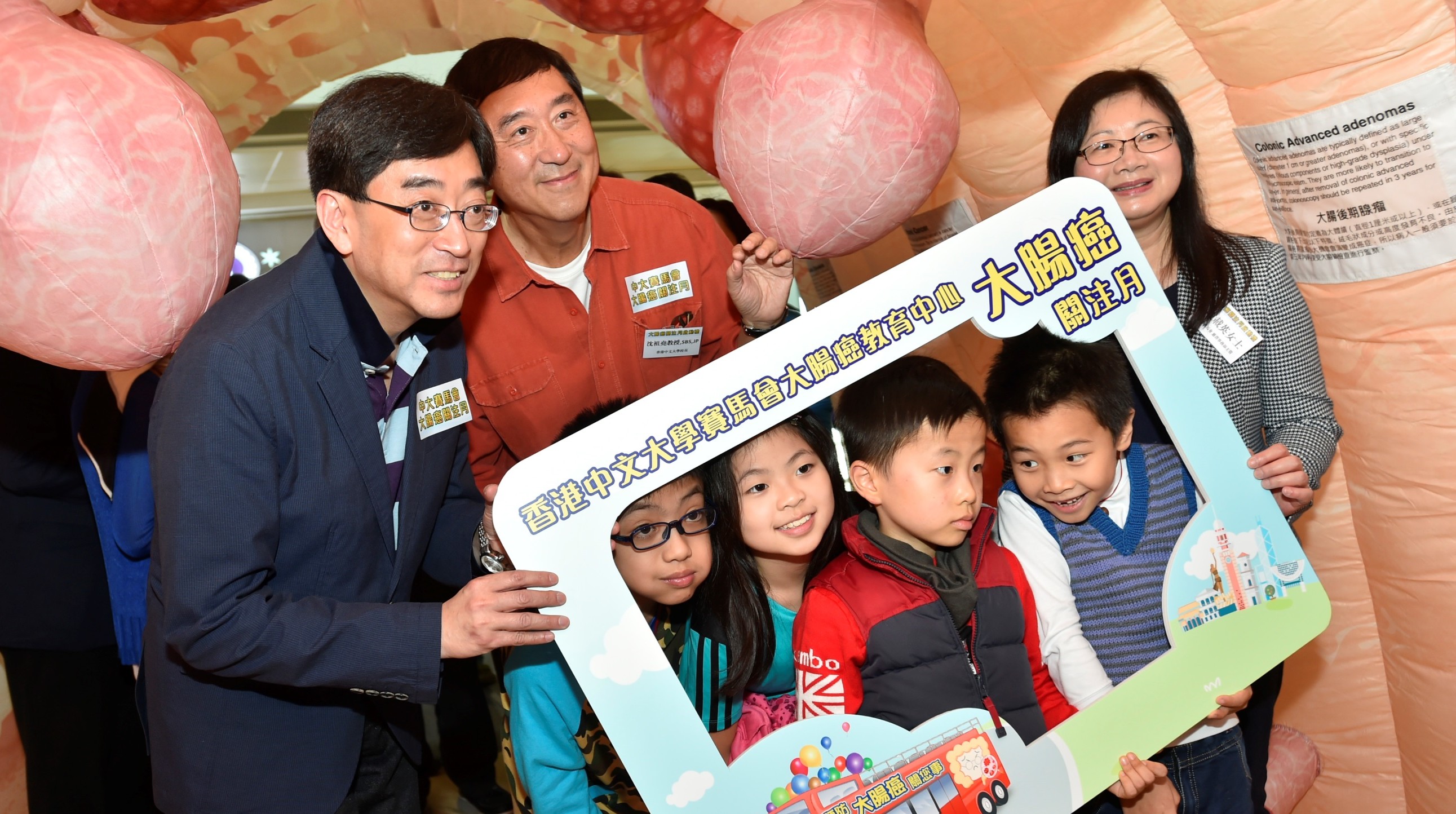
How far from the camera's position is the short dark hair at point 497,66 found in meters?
2.06

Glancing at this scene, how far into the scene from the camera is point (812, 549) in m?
1.66

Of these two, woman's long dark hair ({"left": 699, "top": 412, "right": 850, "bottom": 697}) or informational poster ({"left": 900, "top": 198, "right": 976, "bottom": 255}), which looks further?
informational poster ({"left": 900, "top": 198, "right": 976, "bottom": 255})

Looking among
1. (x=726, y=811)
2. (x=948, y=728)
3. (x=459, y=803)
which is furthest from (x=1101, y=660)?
(x=459, y=803)

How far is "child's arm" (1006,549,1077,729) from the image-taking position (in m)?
1.68

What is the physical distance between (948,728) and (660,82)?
165 cm

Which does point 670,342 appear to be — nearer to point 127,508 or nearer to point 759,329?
point 759,329

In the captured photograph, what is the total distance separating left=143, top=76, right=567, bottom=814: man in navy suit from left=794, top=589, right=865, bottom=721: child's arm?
40 centimetres

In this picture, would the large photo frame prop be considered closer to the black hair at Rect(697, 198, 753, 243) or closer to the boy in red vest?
the boy in red vest

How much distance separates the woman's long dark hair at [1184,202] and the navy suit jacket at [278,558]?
53.2 inches

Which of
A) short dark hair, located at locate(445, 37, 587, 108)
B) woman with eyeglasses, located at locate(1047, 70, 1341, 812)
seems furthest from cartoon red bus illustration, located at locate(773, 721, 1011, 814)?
short dark hair, located at locate(445, 37, 587, 108)

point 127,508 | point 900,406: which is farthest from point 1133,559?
point 127,508

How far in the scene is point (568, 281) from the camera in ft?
7.45

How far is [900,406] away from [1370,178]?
4.08ft

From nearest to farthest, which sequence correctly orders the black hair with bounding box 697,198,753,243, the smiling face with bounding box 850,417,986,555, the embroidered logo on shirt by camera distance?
the embroidered logo on shirt, the smiling face with bounding box 850,417,986,555, the black hair with bounding box 697,198,753,243
